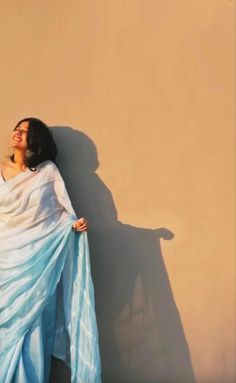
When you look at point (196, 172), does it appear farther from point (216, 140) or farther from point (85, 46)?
point (85, 46)

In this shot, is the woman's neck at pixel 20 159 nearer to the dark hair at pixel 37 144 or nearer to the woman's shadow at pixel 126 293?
the dark hair at pixel 37 144

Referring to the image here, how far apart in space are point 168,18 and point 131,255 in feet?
3.44

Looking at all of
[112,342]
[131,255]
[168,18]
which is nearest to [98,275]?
[131,255]

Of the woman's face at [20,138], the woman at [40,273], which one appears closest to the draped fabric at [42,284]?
the woman at [40,273]

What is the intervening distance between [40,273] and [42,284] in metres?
0.04

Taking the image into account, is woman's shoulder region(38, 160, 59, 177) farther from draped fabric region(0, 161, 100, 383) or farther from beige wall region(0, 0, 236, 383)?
beige wall region(0, 0, 236, 383)

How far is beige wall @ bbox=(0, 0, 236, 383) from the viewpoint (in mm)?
1702

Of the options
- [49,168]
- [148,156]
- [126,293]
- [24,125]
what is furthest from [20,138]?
[126,293]

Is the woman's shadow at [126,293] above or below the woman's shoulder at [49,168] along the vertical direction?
below

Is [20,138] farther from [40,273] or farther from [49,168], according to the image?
[40,273]

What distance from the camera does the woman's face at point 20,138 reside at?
1.72 metres

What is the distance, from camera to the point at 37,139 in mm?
1727

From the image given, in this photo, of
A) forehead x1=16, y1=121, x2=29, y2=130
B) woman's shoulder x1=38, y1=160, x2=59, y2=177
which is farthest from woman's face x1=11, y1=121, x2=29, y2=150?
woman's shoulder x1=38, y1=160, x2=59, y2=177

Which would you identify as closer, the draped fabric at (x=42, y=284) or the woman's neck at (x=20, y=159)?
the draped fabric at (x=42, y=284)
